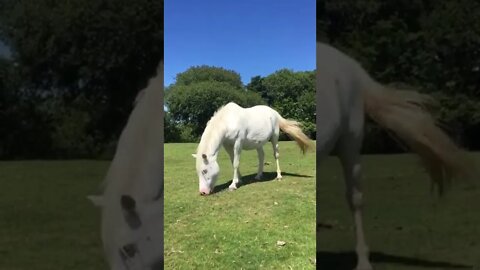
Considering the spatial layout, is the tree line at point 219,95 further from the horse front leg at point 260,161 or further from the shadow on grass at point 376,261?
the shadow on grass at point 376,261

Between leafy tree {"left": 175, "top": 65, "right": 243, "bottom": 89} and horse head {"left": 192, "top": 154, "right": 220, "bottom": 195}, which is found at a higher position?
leafy tree {"left": 175, "top": 65, "right": 243, "bottom": 89}

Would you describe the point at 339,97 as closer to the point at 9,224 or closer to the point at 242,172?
the point at 242,172

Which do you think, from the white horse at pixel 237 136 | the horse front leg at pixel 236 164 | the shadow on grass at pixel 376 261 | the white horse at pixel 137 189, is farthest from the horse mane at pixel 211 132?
the shadow on grass at pixel 376 261

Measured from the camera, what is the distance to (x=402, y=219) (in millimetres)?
2428

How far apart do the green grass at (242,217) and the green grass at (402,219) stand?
66 cm

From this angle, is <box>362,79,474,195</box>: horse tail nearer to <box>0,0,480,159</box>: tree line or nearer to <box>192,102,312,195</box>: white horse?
<box>0,0,480,159</box>: tree line

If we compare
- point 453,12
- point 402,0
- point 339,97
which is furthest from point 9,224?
point 453,12

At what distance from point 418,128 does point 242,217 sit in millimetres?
1403

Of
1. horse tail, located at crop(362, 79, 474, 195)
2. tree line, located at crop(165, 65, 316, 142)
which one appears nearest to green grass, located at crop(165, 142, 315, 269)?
tree line, located at crop(165, 65, 316, 142)

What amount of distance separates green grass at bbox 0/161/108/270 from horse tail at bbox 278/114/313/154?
1558mm

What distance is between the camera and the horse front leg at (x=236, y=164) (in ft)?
11.5

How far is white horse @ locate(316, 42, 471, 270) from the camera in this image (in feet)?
7.65

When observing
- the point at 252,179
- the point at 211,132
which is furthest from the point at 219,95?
the point at 252,179

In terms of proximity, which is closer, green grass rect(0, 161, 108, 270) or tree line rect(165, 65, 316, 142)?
green grass rect(0, 161, 108, 270)
